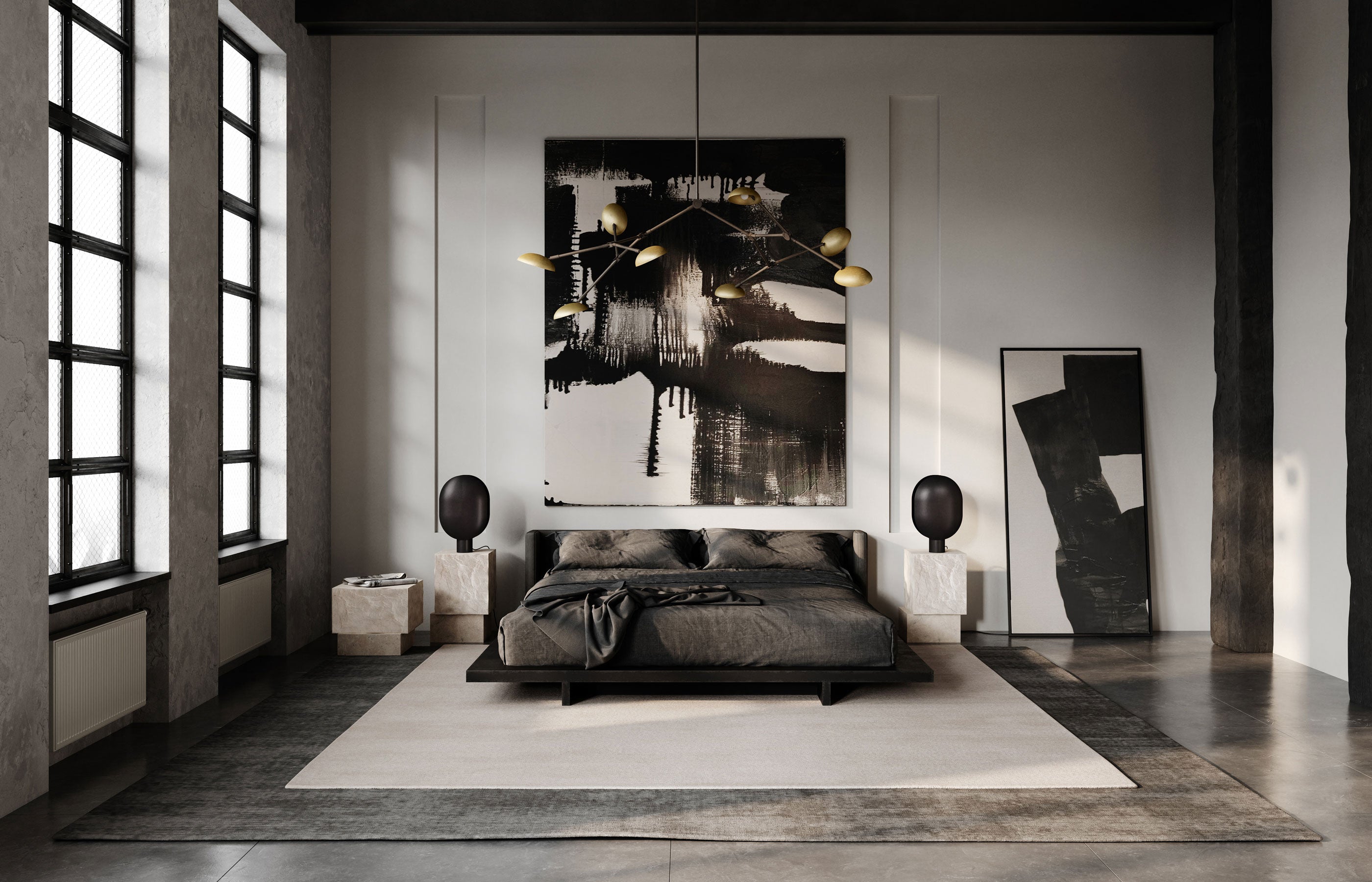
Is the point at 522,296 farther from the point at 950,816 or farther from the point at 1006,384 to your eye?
the point at 950,816

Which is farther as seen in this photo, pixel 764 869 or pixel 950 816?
pixel 950 816

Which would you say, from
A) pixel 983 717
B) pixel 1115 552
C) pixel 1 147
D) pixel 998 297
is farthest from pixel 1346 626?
pixel 1 147

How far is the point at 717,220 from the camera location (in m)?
6.61

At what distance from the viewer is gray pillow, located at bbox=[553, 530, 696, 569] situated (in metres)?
6.07

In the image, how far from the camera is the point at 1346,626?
5.22 m

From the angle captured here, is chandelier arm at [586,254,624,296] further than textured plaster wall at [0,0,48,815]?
Yes

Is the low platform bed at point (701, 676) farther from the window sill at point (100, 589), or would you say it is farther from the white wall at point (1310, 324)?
the white wall at point (1310, 324)

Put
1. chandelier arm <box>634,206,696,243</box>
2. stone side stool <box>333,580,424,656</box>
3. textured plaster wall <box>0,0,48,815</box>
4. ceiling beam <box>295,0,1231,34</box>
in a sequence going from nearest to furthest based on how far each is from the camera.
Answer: textured plaster wall <box>0,0,48,815</box>
chandelier arm <box>634,206,696,243</box>
stone side stool <box>333,580,424,656</box>
ceiling beam <box>295,0,1231,34</box>

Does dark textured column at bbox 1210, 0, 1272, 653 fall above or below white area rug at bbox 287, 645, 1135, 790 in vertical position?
above

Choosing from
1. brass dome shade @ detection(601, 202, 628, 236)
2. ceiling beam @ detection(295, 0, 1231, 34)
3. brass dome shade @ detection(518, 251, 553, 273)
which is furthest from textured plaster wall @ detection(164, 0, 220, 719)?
brass dome shade @ detection(601, 202, 628, 236)

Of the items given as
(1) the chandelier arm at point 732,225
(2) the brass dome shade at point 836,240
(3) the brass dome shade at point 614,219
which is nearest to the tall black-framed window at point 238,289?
(3) the brass dome shade at point 614,219

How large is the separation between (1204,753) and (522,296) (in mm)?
4880

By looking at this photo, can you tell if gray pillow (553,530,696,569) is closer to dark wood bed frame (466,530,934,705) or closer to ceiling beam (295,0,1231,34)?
dark wood bed frame (466,530,934,705)

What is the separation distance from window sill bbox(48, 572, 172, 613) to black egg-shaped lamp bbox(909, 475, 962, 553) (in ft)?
14.4
